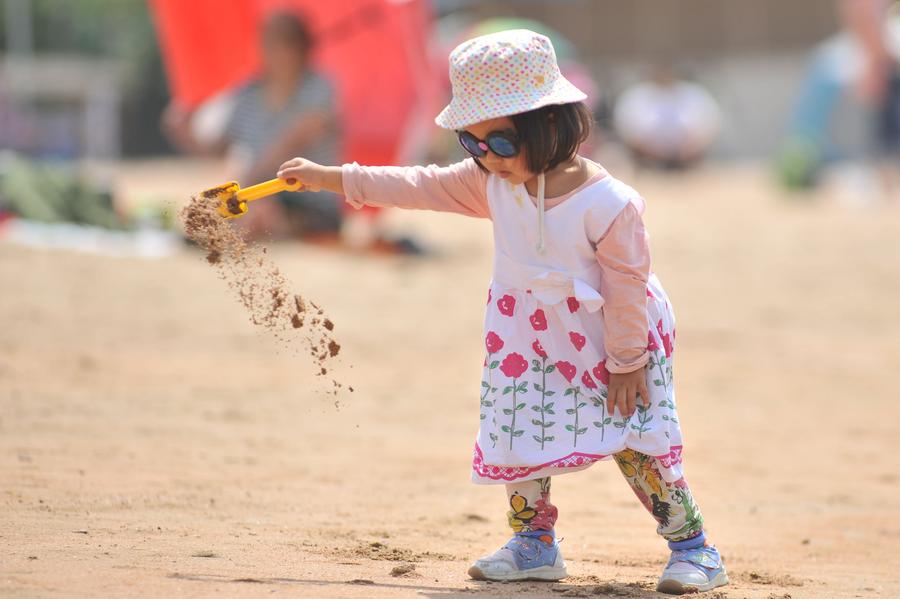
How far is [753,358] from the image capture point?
691 centimetres

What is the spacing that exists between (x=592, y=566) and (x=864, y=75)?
45.1 feet

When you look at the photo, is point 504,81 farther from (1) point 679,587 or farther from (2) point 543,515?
(1) point 679,587

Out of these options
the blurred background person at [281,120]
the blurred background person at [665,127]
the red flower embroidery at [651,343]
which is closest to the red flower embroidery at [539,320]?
the red flower embroidery at [651,343]

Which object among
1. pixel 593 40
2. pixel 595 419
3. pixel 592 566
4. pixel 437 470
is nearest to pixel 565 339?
pixel 595 419

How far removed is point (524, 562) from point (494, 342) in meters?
0.55

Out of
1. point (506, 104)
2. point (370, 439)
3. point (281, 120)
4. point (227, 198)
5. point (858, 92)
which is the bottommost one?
point (370, 439)

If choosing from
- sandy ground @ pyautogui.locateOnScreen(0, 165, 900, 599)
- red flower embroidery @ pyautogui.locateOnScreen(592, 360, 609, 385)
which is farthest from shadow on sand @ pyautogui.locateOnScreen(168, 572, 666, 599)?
red flower embroidery @ pyautogui.locateOnScreen(592, 360, 609, 385)

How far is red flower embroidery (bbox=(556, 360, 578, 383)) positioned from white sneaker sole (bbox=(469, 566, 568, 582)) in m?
0.49

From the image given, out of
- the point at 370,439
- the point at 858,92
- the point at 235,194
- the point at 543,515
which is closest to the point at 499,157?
the point at 235,194

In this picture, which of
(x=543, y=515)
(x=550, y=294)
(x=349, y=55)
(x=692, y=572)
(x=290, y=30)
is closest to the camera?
(x=550, y=294)

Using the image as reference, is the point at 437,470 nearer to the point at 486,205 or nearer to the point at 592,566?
the point at 592,566

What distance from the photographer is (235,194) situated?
3.11 metres

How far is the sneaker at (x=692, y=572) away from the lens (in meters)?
3.05

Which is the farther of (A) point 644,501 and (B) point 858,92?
(B) point 858,92
